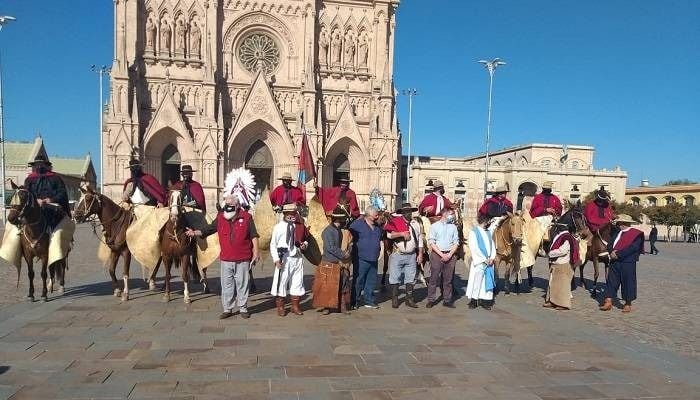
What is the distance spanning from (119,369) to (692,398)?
6.26 meters

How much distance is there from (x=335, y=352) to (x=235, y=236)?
299cm

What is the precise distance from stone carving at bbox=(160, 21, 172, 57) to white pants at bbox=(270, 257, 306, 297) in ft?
105

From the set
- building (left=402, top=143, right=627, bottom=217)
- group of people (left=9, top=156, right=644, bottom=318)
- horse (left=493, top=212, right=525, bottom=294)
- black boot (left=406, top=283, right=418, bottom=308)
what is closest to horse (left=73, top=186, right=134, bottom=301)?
group of people (left=9, top=156, right=644, bottom=318)

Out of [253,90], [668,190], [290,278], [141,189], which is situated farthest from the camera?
[668,190]

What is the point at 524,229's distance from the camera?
10828mm

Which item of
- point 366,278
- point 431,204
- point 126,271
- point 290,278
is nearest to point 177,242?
point 126,271

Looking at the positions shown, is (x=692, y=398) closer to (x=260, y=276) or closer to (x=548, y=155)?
(x=260, y=276)

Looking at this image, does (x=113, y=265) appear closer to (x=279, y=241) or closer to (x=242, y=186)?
(x=242, y=186)

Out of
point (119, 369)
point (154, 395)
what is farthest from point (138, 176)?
point (154, 395)

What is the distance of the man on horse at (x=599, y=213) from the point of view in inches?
424

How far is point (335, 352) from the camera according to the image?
5.90 metres

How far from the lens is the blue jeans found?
8789mm

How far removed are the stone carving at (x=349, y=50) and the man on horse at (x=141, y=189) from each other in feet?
99.9

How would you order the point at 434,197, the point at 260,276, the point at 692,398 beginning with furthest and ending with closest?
the point at 260,276
the point at 434,197
the point at 692,398
